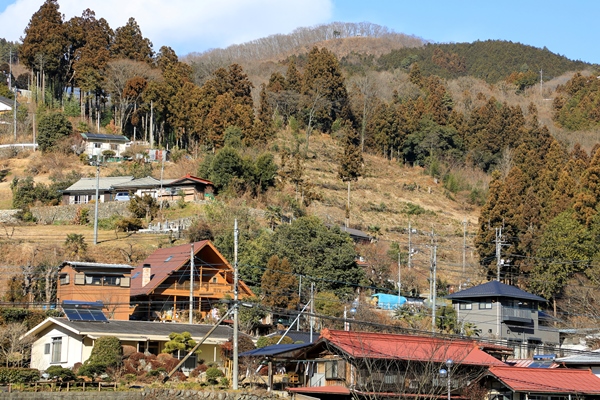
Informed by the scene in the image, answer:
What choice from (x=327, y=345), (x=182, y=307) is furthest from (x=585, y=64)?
(x=327, y=345)

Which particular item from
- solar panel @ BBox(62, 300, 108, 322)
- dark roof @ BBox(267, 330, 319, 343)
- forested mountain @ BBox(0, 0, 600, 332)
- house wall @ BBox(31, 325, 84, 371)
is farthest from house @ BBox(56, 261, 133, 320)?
forested mountain @ BBox(0, 0, 600, 332)

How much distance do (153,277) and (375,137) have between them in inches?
1487

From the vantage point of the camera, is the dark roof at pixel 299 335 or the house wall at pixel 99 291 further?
the house wall at pixel 99 291

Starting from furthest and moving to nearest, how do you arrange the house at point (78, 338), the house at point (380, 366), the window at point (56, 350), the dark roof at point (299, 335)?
the dark roof at point (299, 335) → the window at point (56, 350) → the house at point (78, 338) → the house at point (380, 366)

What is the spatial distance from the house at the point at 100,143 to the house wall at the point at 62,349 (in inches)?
1224

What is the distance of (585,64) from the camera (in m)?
113

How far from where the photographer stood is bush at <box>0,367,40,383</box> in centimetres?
2600

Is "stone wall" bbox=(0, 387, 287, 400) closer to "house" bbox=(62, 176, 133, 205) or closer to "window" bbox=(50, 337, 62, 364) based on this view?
"window" bbox=(50, 337, 62, 364)

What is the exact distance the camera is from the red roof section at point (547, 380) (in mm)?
26828

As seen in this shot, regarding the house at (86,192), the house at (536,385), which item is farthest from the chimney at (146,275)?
the house at (536,385)

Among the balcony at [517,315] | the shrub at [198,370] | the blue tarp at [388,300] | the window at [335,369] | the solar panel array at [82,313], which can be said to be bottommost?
the shrub at [198,370]

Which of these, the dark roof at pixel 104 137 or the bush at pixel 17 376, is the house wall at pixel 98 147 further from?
the bush at pixel 17 376

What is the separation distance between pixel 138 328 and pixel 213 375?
4912mm

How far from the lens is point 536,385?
88.7 ft
